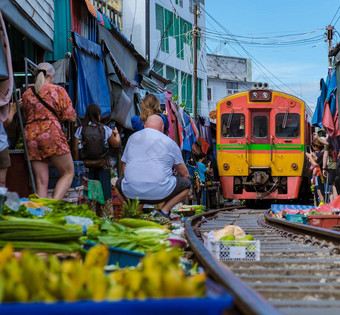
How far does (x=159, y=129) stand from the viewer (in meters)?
7.20

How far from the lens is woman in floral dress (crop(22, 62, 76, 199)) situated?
6.91m

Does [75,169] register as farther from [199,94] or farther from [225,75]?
[225,75]

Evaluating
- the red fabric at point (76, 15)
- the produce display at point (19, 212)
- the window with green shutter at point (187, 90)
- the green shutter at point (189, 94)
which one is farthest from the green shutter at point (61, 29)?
the green shutter at point (189, 94)

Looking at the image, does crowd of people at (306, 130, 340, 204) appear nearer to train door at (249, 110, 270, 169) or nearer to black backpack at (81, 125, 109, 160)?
train door at (249, 110, 270, 169)

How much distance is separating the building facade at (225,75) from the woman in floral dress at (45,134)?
3733 centimetres

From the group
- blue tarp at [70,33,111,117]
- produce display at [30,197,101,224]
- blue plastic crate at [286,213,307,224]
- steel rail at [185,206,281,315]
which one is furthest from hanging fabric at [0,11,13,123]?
blue plastic crate at [286,213,307,224]

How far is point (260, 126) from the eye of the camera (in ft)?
52.7

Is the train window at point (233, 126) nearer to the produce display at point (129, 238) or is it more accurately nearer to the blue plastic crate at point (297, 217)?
the blue plastic crate at point (297, 217)

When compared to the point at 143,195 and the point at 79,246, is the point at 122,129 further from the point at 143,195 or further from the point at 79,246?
the point at 79,246

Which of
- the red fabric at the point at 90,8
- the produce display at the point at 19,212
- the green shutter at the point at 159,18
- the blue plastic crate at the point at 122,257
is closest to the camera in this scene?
the blue plastic crate at the point at 122,257

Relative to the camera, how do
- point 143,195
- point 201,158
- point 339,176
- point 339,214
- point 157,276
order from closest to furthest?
1. point 157,276
2. point 143,195
3. point 339,214
4. point 339,176
5. point 201,158

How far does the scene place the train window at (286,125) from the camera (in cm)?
1585

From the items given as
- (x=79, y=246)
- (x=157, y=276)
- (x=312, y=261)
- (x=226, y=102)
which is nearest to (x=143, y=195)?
(x=312, y=261)

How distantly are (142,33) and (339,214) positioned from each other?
58.6 ft
